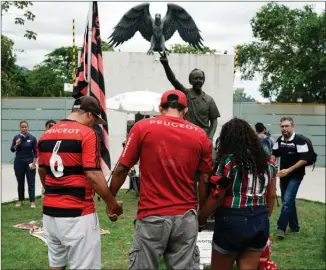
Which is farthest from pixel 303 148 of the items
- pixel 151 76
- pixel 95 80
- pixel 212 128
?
pixel 151 76

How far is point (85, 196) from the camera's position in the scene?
150 inches

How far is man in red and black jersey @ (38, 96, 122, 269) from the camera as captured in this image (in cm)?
374

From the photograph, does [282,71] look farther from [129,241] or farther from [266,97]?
[129,241]

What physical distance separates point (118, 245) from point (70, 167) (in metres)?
3.65

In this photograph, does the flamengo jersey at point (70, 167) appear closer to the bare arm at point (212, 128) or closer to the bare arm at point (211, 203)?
the bare arm at point (211, 203)

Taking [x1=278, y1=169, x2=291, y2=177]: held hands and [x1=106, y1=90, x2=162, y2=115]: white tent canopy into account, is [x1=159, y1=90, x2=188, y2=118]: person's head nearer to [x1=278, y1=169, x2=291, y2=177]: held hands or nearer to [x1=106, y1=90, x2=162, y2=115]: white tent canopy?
[x1=278, y1=169, x2=291, y2=177]: held hands

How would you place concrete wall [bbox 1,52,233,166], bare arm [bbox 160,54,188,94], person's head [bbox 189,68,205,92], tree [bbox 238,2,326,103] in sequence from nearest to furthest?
bare arm [bbox 160,54,188,94]
person's head [bbox 189,68,205,92]
concrete wall [bbox 1,52,233,166]
tree [bbox 238,2,326,103]

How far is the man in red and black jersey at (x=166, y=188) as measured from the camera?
3.53 m

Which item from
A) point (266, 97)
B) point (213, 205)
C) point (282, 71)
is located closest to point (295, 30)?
point (282, 71)

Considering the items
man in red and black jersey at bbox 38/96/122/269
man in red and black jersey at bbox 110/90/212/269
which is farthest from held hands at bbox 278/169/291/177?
man in red and black jersey at bbox 38/96/122/269

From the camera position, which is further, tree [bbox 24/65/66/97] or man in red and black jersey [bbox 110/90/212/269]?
tree [bbox 24/65/66/97]

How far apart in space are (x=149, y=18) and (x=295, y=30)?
20529 millimetres

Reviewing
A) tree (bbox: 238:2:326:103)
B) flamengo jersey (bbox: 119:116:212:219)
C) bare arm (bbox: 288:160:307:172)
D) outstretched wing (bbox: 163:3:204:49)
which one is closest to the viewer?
flamengo jersey (bbox: 119:116:212:219)

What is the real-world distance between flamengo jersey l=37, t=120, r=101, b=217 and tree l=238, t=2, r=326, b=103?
26.5m
